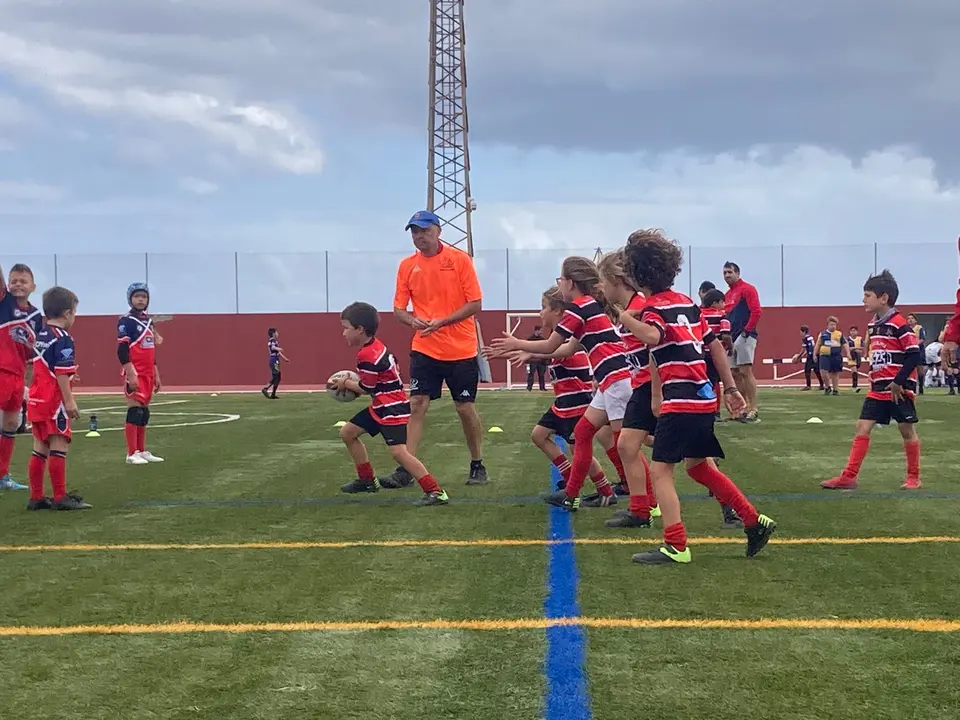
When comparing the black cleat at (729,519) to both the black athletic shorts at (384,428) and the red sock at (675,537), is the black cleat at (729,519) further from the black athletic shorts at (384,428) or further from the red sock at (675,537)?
the black athletic shorts at (384,428)

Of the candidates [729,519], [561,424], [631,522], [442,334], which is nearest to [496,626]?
[631,522]

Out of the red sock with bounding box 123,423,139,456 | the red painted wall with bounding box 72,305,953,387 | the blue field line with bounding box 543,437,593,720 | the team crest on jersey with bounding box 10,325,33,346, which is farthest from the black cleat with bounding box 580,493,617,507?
the red painted wall with bounding box 72,305,953,387

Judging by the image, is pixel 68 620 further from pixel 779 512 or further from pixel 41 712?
pixel 779 512

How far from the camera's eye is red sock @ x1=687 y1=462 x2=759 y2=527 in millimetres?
5535

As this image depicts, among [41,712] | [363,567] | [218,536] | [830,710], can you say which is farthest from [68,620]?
[830,710]

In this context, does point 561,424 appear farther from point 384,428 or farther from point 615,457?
point 384,428

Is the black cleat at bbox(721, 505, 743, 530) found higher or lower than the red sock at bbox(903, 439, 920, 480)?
lower

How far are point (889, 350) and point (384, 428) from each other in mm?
4210

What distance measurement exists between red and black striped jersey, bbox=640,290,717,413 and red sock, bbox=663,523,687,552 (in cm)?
64

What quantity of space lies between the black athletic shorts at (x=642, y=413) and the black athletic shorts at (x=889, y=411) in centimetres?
267

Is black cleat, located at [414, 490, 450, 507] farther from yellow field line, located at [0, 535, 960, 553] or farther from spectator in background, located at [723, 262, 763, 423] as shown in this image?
spectator in background, located at [723, 262, 763, 423]

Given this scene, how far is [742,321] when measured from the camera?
1512 centimetres

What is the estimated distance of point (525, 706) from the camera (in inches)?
131

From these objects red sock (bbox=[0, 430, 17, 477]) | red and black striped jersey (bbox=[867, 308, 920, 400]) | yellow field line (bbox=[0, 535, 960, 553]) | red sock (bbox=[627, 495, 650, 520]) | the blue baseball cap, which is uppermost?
the blue baseball cap
